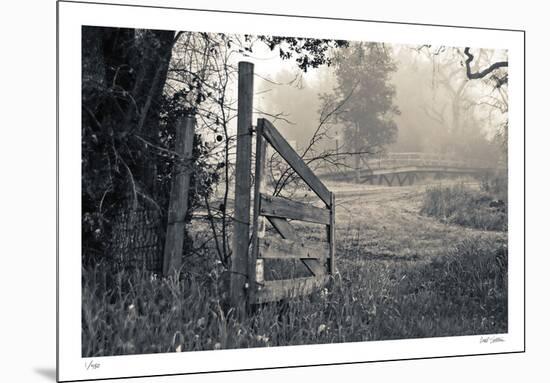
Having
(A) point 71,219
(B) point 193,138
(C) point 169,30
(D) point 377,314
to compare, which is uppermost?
(C) point 169,30

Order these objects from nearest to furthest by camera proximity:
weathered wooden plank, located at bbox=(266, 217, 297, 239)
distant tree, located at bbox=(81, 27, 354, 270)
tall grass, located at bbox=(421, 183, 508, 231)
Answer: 1. distant tree, located at bbox=(81, 27, 354, 270)
2. weathered wooden plank, located at bbox=(266, 217, 297, 239)
3. tall grass, located at bbox=(421, 183, 508, 231)

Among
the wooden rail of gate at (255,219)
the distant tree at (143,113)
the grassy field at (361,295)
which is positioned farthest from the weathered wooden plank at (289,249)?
the distant tree at (143,113)

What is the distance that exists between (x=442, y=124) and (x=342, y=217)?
1.16 meters

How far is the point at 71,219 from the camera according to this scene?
5188mm

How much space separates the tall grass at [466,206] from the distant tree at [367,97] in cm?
65

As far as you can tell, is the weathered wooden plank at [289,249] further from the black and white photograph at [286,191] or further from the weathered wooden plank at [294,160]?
the weathered wooden plank at [294,160]

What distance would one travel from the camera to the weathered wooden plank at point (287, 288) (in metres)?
5.76

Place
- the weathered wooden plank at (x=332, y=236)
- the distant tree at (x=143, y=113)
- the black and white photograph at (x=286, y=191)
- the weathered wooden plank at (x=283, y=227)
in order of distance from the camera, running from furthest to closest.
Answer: the weathered wooden plank at (x=332, y=236)
the weathered wooden plank at (x=283, y=227)
the black and white photograph at (x=286, y=191)
the distant tree at (x=143, y=113)

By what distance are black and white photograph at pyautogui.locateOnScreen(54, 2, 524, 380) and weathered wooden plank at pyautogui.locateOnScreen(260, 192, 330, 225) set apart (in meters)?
0.02

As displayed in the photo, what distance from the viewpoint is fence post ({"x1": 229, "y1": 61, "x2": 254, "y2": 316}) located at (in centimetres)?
566

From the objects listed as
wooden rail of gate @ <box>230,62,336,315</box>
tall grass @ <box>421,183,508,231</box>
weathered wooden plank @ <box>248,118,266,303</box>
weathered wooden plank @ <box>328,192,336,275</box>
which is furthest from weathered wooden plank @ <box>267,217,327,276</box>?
tall grass @ <box>421,183,508,231</box>

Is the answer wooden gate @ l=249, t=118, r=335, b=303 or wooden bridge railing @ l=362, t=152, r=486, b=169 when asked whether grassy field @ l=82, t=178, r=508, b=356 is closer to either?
wooden gate @ l=249, t=118, r=335, b=303
